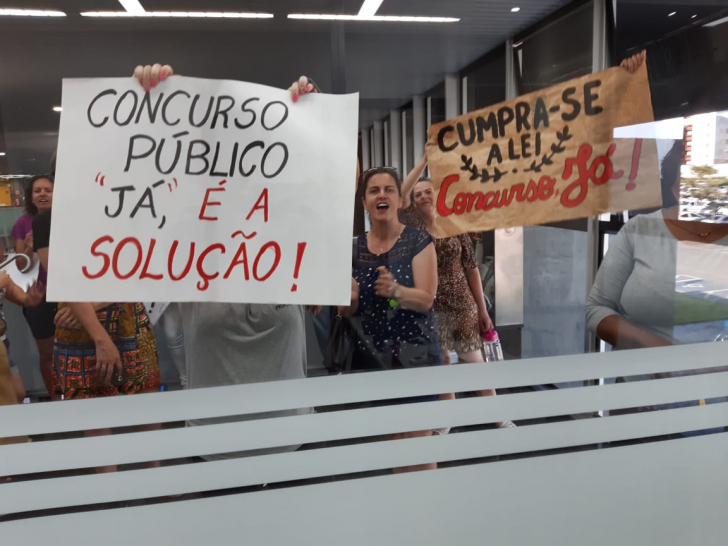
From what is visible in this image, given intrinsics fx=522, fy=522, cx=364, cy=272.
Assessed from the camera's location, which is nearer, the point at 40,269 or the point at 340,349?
the point at 40,269

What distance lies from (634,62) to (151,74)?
3.81 feet

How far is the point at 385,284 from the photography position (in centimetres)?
127

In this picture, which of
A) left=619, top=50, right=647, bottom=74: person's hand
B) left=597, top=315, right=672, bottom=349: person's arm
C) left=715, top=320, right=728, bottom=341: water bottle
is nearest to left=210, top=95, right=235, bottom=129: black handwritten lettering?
left=619, top=50, right=647, bottom=74: person's hand

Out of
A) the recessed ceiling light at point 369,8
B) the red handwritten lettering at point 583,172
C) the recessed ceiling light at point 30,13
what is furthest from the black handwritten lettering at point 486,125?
the recessed ceiling light at point 30,13

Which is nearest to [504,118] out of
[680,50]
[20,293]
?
[680,50]

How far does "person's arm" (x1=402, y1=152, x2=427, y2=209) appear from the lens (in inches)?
48.8

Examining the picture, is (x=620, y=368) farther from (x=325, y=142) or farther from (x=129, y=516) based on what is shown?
(x=129, y=516)

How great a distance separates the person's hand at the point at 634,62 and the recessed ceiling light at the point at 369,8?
634 millimetres

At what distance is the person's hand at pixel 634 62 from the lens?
1.31 m

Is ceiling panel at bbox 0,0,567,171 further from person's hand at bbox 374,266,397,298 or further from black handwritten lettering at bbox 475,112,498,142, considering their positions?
person's hand at bbox 374,266,397,298

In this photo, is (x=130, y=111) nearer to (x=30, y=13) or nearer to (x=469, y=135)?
(x=30, y=13)

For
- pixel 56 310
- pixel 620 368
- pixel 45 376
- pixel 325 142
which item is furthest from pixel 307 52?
pixel 620 368

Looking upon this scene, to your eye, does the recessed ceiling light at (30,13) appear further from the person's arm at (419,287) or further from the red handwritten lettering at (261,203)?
the person's arm at (419,287)

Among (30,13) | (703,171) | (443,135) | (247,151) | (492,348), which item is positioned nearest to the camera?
(30,13)
